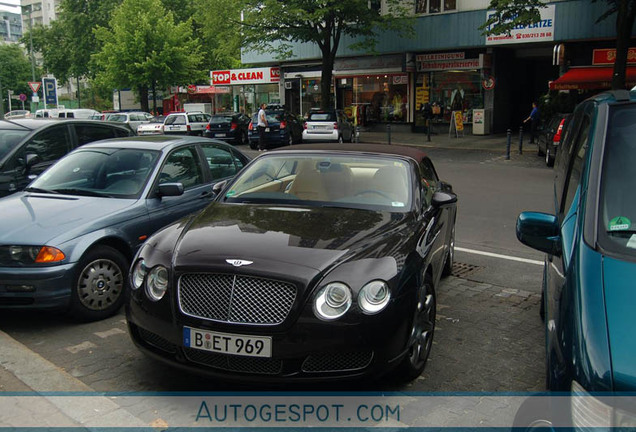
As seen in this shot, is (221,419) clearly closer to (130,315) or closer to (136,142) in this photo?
(130,315)

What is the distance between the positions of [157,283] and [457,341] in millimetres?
2457

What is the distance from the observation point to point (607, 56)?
24375 mm

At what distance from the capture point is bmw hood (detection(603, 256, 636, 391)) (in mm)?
1993

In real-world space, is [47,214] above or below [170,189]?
below

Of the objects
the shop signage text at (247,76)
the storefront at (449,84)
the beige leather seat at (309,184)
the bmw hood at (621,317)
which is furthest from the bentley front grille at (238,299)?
the shop signage text at (247,76)

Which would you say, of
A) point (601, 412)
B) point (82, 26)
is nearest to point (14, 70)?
point (82, 26)

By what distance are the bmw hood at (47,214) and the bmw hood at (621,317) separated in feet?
13.9

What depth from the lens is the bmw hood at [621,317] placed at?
1993 mm

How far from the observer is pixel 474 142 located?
1007 inches

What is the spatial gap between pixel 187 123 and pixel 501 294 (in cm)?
2476

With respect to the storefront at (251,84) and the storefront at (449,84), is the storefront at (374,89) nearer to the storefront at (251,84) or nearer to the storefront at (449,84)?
the storefront at (449,84)

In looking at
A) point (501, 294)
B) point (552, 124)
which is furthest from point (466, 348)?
point (552, 124)

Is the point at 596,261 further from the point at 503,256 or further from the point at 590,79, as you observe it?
the point at 590,79

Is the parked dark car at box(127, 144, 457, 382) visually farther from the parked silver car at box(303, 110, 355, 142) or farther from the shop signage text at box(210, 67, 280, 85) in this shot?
the shop signage text at box(210, 67, 280, 85)
